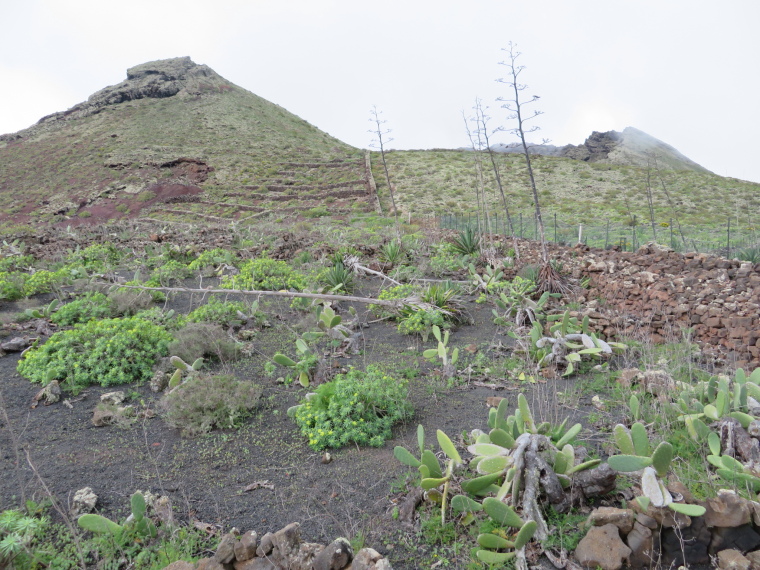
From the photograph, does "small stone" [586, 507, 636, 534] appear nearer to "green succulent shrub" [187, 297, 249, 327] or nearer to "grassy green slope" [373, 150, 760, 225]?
"green succulent shrub" [187, 297, 249, 327]

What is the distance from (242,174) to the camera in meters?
32.7

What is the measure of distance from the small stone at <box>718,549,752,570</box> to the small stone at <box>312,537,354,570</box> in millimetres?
1611

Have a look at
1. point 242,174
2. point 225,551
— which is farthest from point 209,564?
point 242,174

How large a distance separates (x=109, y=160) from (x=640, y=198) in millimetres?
35244

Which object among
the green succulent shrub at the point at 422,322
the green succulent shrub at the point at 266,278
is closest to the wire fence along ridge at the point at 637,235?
the green succulent shrub at the point at 422,322

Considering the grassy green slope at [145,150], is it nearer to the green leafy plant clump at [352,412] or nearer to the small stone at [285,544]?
the green leafy plant clump at [352,412]

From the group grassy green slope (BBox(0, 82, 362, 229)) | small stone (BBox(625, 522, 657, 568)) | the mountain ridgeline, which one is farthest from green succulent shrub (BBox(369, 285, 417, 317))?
grassy green slope (BBox(0, 82, 362, 229))

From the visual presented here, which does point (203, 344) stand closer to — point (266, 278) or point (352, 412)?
point (352, 412)

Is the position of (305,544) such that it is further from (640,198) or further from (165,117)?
(165,117)

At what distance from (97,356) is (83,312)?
176cm

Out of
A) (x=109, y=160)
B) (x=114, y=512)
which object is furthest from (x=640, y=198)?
(x=109, y=160)

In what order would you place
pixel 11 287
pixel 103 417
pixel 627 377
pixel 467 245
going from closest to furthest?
pixel 103 417
pixel 627 377
pixel 11 287
pixel 467 245

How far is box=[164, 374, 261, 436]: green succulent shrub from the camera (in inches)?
141

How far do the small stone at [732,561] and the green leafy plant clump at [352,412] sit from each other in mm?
1930
